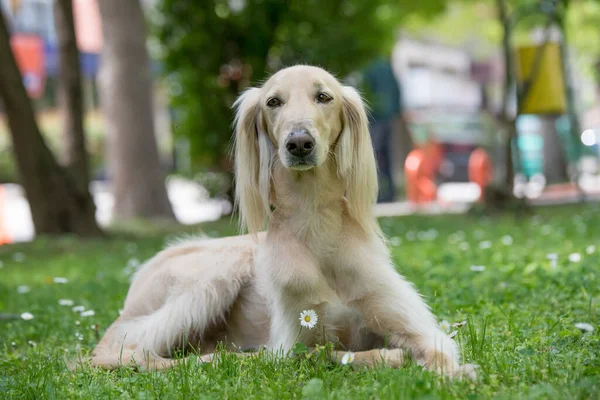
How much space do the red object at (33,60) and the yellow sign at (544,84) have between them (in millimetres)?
22165

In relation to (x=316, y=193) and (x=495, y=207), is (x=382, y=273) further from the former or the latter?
(x=495, y=207)

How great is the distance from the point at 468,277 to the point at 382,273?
84.5 inches

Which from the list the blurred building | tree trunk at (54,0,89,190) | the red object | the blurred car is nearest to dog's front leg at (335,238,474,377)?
tree trunk at (54,0,89,190)

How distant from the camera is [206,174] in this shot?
14.2 meters

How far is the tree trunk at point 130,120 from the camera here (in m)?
14.6

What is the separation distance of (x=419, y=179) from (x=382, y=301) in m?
15.5

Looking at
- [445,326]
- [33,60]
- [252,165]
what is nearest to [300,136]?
[252,165]

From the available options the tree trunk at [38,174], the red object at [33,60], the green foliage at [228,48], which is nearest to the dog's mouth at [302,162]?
the tree trunk at [38,174]

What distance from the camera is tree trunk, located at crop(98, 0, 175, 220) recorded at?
1455cm

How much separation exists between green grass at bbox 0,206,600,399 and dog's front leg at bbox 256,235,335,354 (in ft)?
0.68

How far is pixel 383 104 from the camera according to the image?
49.9 ft

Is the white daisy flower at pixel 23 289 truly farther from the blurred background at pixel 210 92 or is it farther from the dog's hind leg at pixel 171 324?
the dog's hind leg at pixel 171 324

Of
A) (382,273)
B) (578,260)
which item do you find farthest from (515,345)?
(578,260)

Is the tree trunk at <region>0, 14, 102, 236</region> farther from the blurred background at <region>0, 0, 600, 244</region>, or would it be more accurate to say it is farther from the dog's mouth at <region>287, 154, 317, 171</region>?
the dog's mouth at <region>287, 154, 317, 171</region>
